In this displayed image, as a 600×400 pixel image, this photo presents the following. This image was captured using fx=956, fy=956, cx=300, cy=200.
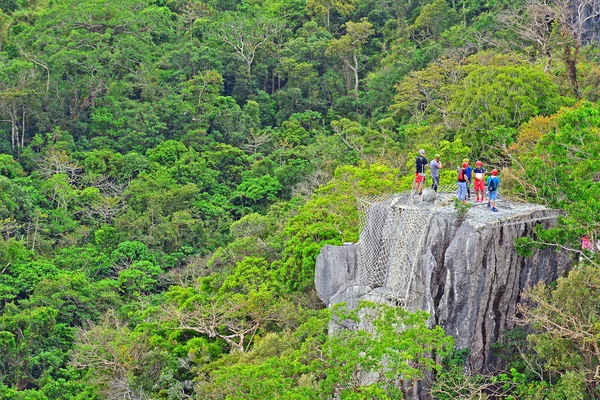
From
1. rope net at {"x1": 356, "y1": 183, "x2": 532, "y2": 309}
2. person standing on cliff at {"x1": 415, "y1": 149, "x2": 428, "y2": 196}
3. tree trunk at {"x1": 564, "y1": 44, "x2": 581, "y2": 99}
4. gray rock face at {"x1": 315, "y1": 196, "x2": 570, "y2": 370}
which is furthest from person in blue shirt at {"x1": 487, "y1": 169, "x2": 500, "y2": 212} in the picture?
tree trunk at {"x1": 564, "y1": 44, "x2": 581, "y2": 99}

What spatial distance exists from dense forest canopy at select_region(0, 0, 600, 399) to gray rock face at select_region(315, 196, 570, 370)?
420 millimetres

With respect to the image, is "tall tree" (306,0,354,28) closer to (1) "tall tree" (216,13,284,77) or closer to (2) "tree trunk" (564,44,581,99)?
(1) "tall tree" (216,13,284,77)

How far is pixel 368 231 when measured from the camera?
63.0ft

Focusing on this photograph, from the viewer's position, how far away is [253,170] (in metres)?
38.1

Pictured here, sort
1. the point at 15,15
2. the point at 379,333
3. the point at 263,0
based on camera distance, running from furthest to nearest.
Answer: the point at 263,0 → the point at 15,15 → the point at 379,333

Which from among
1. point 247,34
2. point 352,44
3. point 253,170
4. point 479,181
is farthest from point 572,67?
point 247,34

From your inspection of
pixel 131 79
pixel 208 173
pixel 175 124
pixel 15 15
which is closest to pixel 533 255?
pixel 208 173

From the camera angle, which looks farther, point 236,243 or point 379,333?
point 236,243

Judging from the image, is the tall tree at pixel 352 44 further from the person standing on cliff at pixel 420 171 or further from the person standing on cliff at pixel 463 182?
the person standing on cliff at pixel 463 182

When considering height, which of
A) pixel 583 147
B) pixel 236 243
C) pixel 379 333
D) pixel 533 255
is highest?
pixel 583 147

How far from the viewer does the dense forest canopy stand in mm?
16312

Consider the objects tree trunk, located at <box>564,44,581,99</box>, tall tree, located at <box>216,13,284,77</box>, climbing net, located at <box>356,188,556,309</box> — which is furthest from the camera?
tall tree, located at <box>216,13,284,77</box>

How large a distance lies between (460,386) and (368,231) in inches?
174

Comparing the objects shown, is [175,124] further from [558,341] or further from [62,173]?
[558,341]
